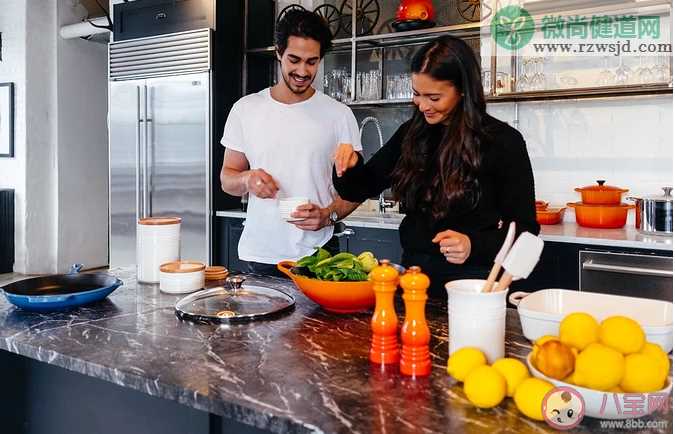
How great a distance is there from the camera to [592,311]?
1.36 metres

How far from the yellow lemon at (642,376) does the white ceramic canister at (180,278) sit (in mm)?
1319

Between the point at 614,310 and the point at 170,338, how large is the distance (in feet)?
3.24

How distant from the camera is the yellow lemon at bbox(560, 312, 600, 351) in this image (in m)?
1.06

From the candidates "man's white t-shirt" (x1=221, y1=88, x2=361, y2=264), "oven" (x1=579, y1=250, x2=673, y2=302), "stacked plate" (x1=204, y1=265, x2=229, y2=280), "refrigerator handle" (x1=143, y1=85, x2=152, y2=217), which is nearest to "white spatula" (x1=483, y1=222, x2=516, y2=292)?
"stacked plate" (x1=204, y1=265, x2=229, y2=280)

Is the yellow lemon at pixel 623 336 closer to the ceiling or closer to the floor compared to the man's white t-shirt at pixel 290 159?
closer to the floor

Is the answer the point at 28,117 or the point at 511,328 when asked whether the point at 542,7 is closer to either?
the point at 511,328

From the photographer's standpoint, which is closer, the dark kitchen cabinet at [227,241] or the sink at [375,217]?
the sink at [375,217]

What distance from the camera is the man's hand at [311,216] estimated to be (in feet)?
6.85

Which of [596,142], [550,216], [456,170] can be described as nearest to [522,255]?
[456,170]

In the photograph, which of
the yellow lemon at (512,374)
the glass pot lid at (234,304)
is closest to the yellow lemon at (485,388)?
the yellow lemon at (512,374)

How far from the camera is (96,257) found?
680 centimetres

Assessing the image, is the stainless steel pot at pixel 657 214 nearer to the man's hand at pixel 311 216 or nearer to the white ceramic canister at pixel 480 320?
the man's hand at pixel 311 216

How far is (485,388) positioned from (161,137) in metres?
4.12

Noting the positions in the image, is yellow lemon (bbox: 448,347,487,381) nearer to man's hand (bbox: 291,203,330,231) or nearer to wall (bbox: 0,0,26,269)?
man's hand (bbox: 291,203,330,231)
